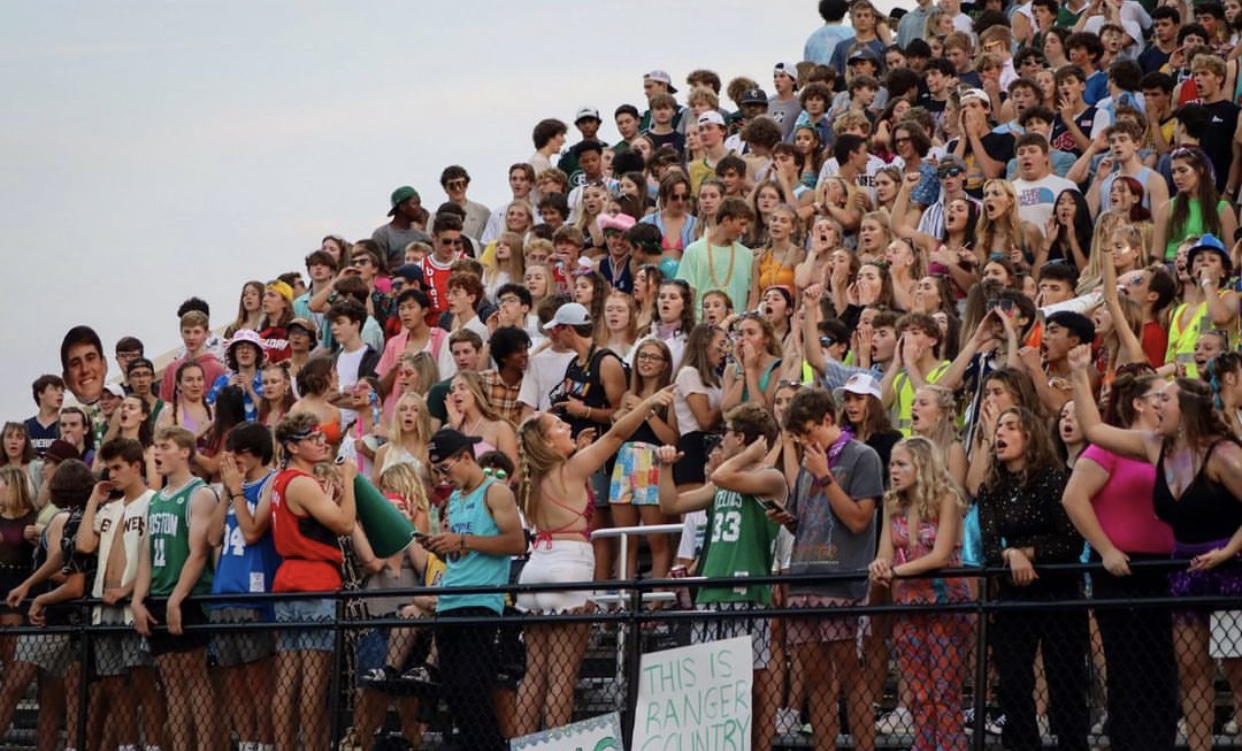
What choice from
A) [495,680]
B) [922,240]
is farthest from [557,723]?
[922,240]

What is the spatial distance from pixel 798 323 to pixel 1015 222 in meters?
2.15

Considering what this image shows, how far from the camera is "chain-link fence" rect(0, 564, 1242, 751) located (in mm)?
9250

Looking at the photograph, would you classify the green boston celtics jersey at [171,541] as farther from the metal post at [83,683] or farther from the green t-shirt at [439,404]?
the green t-shirt at [439,404]

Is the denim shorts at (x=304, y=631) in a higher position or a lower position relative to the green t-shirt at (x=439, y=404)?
lower

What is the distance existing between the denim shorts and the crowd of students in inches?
0.8

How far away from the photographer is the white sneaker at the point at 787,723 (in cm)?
1042

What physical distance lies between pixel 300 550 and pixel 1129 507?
472 cm

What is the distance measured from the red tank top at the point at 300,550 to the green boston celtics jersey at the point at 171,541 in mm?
782

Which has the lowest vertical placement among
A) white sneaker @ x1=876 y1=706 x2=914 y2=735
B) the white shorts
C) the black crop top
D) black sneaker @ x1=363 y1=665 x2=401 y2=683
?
white sneaker @ x1=876 y1=706 x2=914 y2=735

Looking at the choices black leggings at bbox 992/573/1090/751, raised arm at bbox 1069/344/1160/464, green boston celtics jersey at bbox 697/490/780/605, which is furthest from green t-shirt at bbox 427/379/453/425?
black leggings at bbox 992/573/1090/751

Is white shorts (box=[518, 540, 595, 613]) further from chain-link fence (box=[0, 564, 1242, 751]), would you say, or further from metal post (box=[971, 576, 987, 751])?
metal post (box=[971, 576, 987, 751])

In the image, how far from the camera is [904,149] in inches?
678

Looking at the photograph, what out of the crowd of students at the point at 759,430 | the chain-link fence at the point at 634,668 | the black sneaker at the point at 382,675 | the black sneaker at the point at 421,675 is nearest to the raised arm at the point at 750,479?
the crowd of students at the point at 759,430

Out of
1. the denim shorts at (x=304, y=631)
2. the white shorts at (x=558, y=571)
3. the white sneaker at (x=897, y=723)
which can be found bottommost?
the white sneaker at (x=897, y=723)
